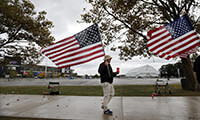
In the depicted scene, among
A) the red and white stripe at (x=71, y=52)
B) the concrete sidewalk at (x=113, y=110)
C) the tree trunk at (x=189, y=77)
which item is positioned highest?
the red and white stripe at (x=71, y=52)

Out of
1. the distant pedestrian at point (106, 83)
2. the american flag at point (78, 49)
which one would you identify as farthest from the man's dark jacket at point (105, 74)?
the american flag at point (78, 49)

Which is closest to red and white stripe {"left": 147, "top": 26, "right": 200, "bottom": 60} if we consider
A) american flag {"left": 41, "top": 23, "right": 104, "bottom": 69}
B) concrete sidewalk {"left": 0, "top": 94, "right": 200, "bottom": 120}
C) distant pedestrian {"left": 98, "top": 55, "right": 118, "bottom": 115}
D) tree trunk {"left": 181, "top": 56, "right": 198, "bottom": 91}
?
concrete sidewalk {"left": 0, "top": 94, "right": 200, "bottom": 120}

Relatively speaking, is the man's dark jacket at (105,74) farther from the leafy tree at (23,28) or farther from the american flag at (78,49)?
the leafy tree at (23,28)

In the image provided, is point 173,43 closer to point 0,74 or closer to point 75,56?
point 75,56

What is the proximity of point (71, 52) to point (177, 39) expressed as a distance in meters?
3.98

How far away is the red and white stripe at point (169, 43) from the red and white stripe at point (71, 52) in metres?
2.31

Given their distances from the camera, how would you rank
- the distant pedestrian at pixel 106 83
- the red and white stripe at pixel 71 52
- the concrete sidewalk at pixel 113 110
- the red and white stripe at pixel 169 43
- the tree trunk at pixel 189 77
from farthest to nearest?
the tree trunk at pixel 189 77
the red and white stripe at pixel 169 43
the red and white stripe at pixel 71 52
the distant pedestrian at pixel 106 83
the concrete sidewalk at pixel 113 110

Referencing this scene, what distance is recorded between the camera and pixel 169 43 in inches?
202

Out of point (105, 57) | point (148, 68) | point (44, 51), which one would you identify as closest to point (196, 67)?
point (105, 57)

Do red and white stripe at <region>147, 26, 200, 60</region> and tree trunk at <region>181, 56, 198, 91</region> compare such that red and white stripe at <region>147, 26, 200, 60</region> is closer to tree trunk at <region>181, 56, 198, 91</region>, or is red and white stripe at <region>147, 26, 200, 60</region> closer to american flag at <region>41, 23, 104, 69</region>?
american flag at <region>41, 23, 104, 69</region>

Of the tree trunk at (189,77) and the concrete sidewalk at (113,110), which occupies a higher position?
the tree trunk at (189,77)

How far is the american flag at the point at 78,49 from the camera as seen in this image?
187 inches

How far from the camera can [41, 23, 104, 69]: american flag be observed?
4.75m

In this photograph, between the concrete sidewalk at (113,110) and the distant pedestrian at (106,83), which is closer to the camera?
the concrete sidewalk at (113,110)
